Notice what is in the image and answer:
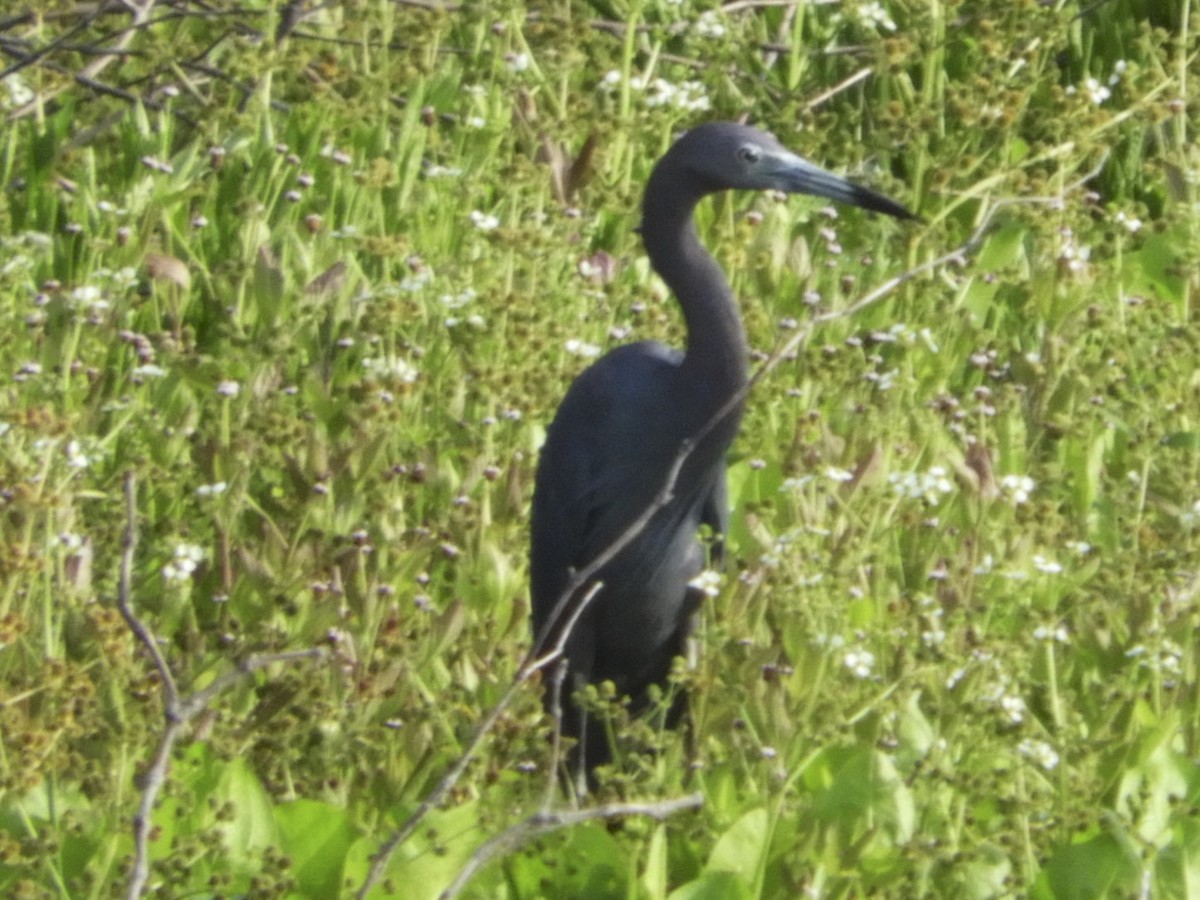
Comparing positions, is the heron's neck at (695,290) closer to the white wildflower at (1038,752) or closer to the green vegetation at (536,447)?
the green vegetation at (536,447)

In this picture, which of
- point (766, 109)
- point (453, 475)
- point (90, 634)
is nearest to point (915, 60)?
point (766, 109)

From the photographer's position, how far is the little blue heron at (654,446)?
3652mm

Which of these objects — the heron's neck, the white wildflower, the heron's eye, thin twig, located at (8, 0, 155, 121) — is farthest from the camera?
thin twig, located at (8, 0, 155, 121)

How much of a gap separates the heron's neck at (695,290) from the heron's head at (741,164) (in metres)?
0.04

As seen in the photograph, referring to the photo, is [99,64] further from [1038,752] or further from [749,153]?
[1038,752]

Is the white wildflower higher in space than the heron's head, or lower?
lower

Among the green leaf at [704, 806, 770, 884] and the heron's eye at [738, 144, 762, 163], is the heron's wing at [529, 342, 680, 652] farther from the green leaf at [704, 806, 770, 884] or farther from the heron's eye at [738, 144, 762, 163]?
the green leaf at [704, 806, 770, 884]

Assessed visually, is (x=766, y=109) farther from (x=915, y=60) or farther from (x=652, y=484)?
(x=652, y=484)

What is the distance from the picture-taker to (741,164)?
12.2 feet

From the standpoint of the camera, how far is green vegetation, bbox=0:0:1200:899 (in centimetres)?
303

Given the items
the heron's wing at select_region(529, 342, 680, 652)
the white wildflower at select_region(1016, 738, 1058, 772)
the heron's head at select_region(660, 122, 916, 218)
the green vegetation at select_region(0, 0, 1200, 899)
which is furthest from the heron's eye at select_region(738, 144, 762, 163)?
the white wildflower at select_region(1016, 738, 1058, 772)

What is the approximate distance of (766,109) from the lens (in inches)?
223

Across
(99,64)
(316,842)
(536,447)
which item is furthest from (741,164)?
(99,64)

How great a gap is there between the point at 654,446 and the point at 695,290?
0.25 metres
